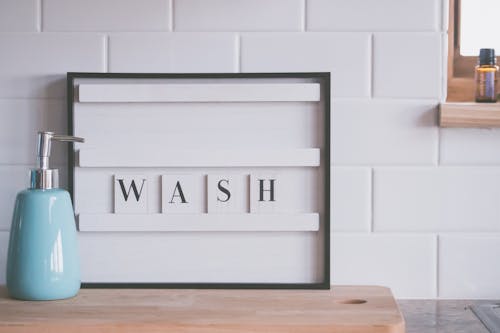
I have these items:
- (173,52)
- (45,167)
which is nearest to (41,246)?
(45,167)

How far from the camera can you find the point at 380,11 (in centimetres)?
103

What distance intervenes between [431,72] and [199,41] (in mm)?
367

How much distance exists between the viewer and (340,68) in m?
1.03

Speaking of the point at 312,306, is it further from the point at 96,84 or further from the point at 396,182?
the point at 96,84

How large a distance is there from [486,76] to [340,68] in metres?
0.24

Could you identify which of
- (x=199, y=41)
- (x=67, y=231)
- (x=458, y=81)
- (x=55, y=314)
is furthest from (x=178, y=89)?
(x=458, y=81)

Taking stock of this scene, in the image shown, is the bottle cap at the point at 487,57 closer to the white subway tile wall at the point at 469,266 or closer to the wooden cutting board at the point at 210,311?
the white subway tile wall at the point at 469,266

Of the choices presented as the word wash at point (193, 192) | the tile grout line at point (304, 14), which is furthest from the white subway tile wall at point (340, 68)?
the word wash at point (193, 192)

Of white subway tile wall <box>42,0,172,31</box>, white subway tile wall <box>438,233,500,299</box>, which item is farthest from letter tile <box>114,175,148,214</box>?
white subway tile wall <box>438,233,500,299</box>

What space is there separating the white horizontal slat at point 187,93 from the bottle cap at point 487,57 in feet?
0.97

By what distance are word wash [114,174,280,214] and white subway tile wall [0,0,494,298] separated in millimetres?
106

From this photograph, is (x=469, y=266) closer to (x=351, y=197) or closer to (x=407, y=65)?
(x=351, y=197)

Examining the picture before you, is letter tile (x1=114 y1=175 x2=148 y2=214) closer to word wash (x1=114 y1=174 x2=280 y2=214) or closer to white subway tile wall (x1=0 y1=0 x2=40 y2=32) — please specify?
word wash (x1=114 y1=174 x2=280 y2=214)

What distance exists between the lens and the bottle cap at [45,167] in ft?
3.04
